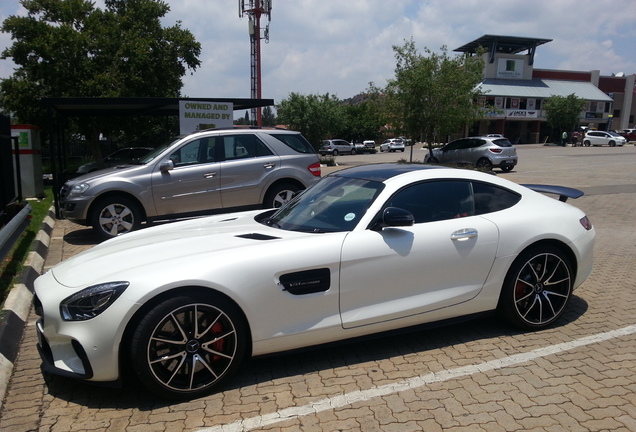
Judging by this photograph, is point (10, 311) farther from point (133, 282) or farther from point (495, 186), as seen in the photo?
point (495, 186)

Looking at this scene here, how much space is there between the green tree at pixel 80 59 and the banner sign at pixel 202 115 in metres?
10.3

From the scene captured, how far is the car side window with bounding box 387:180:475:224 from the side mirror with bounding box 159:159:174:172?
17.2 feet

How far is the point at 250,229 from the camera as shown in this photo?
160 inches

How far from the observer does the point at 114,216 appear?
820 cm

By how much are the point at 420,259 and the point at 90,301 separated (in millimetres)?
2337

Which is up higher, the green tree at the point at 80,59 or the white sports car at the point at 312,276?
the green tree at the point at 80,59

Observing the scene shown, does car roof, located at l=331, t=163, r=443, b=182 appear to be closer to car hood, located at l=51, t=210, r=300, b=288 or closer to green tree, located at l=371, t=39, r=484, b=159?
car hood, located at l=51, t=210, r=300, b=288

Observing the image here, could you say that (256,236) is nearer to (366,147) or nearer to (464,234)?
(464,234)

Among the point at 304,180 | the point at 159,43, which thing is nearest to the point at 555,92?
the point at 159,43

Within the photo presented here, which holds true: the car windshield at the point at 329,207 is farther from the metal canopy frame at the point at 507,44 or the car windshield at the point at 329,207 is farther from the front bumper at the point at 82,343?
the metal canopy frame at the point at 507,44

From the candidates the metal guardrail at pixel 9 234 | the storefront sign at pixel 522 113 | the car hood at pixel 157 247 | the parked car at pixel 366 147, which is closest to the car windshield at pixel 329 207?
the car hood at pixel 157 247

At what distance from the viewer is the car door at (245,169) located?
8719mm

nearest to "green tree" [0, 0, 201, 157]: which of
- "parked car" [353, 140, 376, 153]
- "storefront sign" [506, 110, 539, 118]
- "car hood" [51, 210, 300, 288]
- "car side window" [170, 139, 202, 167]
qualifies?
"car side window" [170, 139, 202, 167]

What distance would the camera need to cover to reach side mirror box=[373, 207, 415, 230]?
143 inches
